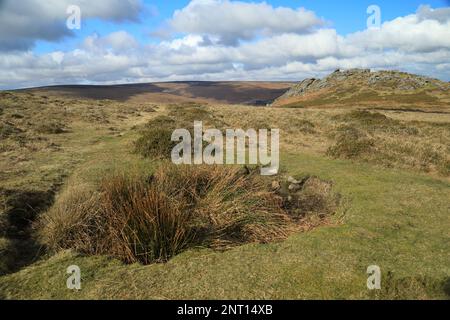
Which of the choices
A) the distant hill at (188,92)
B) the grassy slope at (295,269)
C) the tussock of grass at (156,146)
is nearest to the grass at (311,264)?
the grassy slope at (295,269)

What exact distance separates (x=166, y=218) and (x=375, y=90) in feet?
228

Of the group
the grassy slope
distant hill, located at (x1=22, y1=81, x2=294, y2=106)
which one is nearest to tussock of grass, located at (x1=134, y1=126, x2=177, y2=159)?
the grassy slope

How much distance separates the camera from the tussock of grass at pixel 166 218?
6.58 meters

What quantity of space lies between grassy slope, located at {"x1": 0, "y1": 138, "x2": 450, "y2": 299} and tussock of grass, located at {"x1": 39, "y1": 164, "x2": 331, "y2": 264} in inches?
18.9

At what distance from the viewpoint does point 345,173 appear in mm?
11453

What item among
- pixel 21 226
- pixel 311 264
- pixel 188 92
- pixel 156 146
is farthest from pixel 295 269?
pixel 188 92

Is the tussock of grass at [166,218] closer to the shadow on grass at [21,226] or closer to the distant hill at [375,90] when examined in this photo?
the shadow on grass at [21,226]

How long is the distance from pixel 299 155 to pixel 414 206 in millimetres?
6857

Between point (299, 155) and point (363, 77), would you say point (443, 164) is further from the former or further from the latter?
point (363, 77)

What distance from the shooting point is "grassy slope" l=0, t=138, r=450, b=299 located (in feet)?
16.6

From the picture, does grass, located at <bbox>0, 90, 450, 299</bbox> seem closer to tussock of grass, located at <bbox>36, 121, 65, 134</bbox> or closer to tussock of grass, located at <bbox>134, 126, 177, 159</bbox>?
tussock of grass, located at <bbox>134, 126, 177, 159</bbox>

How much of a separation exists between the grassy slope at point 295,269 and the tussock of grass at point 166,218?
48 centimetres

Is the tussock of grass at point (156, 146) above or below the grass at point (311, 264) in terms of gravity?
above
